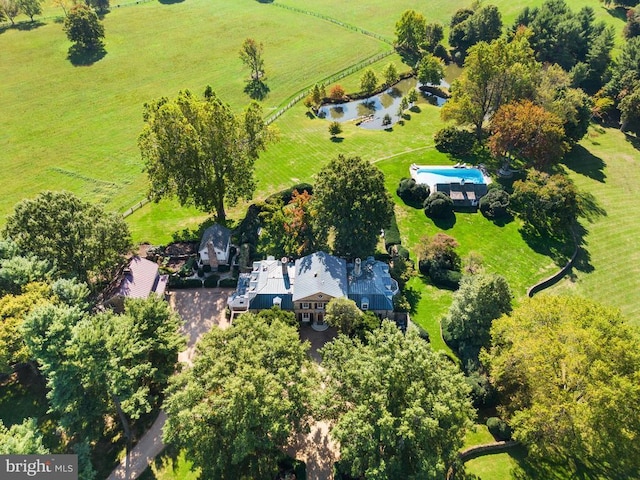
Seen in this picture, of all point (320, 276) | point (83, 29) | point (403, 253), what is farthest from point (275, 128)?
point (83, 29)

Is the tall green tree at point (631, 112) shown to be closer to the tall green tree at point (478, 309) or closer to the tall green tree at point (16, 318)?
the tall green tree at point (478, 309)

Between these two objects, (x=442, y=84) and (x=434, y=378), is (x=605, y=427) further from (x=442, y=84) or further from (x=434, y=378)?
(x=442, y=84)

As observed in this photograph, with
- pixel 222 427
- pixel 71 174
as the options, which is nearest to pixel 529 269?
pixel 222 427

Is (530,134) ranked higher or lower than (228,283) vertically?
higher

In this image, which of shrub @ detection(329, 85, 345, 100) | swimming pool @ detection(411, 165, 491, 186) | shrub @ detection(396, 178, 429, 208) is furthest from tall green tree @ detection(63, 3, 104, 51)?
shrub @ detection(396, 178, 429, 208)

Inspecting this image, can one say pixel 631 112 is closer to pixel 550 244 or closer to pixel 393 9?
pixel 550 244

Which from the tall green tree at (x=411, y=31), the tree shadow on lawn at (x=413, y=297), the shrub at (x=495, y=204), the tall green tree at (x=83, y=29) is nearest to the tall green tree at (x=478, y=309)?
the tree shadow on lawn at (x=413, y=297)
